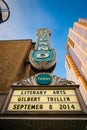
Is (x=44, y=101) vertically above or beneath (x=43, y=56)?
beneath

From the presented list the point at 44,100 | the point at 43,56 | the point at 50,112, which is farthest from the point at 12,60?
the point at 50,112

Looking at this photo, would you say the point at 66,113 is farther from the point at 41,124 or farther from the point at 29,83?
the point at 29,83

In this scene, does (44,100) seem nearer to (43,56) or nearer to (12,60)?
(43,56)

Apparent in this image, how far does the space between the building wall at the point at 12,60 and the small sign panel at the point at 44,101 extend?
2.71 meters

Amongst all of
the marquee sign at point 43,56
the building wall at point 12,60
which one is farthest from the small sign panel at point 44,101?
the building wall at point 12,60

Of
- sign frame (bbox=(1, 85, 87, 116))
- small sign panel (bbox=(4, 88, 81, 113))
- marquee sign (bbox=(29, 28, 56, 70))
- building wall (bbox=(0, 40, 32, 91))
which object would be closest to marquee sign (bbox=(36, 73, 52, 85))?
sign frame (bbox=(1, 85, 87, 116))

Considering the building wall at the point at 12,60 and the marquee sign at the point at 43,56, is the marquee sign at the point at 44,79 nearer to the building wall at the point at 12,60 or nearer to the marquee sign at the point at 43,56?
the marquee sign at the point at 43,56

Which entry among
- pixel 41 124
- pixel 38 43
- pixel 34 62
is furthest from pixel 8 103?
pixel 38 43

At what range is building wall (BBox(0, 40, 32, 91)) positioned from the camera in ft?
27.0

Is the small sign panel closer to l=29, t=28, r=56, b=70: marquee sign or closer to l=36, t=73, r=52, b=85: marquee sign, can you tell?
l=36, t=73, r=52, b=85: marquee sign

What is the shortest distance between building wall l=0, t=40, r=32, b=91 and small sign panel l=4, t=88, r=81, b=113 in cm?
271

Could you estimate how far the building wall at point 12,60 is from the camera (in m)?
8.23

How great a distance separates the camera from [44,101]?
4.79m

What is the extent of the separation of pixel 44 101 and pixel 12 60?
594 centimetres
